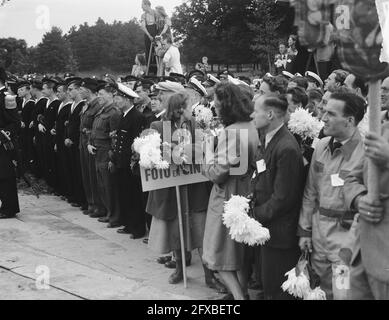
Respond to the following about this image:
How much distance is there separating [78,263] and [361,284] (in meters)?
3.56

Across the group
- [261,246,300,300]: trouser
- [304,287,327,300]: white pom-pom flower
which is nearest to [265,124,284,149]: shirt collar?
[261,246,300,300]: trouser

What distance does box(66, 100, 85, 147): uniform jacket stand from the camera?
957cm

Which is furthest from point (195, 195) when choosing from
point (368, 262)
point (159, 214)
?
point (368, 262)

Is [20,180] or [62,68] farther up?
[62,68]

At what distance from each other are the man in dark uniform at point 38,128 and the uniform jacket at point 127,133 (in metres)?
3.57

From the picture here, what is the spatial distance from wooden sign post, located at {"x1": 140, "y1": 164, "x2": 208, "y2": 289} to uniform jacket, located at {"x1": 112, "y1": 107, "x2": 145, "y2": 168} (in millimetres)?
2129

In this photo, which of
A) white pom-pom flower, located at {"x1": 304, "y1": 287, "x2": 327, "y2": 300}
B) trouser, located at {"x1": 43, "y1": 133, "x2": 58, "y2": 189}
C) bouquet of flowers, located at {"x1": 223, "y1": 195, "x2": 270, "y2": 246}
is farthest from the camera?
trouser, located at {"x1": 43, "y1": 133, "x2": 58, "y2": 189}

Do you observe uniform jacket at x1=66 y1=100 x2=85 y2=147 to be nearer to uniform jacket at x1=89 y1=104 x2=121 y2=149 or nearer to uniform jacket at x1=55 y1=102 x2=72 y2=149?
uniform jacket at x1=55 y1=102 x2=72 y2=149

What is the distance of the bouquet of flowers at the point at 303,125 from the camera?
15.6 ft

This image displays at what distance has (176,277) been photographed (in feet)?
19.1

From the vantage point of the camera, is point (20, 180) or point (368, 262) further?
point (20, 180)
